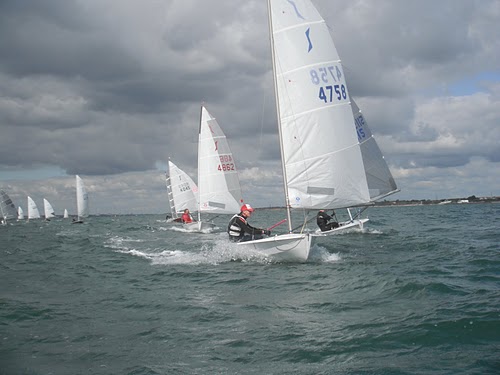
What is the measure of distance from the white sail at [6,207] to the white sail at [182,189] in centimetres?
5103

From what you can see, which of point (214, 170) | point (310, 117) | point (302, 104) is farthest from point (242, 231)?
point (214, 170)

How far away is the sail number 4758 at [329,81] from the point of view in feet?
43.9

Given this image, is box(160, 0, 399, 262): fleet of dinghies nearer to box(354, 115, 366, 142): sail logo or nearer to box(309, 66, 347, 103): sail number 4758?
box(309, 66, 347, 103): sail number 4758

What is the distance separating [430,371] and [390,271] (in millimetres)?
6152

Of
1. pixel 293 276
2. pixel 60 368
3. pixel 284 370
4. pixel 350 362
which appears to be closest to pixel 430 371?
pixel 350 362

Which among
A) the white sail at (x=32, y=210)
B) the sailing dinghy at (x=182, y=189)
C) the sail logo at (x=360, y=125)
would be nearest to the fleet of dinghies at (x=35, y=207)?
the white sail at (x=32, y=210)

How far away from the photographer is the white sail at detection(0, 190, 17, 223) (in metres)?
81.3

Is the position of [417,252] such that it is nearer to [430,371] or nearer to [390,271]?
[390,271]

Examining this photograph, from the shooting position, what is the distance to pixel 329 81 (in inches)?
534

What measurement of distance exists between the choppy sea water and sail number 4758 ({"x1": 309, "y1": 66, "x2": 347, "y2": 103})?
182 inches

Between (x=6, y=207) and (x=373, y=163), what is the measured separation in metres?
76.6

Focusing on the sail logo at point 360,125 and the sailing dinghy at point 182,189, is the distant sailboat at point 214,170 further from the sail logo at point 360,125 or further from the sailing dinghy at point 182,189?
the sailing dinghy at point 182,189

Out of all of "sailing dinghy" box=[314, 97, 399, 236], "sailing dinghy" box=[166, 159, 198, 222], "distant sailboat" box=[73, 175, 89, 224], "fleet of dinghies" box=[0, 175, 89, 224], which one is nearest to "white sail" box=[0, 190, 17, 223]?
"fleet of dinghies" box=[0, 175, 89, 224]

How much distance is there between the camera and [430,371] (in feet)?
16.0
